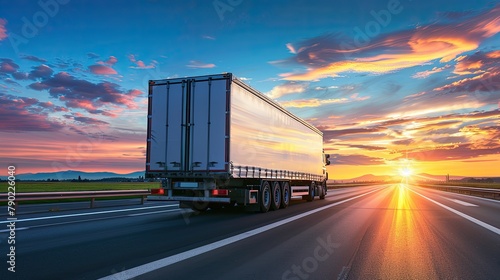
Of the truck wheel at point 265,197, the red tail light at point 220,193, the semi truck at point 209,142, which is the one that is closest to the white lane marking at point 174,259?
the red tail light at point 220,193

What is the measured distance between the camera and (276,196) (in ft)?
54.6

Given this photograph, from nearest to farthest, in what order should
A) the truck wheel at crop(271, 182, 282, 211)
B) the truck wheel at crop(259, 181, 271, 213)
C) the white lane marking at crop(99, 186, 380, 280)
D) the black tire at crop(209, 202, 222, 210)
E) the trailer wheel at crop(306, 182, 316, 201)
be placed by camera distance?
the white lane marking at crop(99, 186, 380, 280) → the truck wheel at crop(259, 181, 271, 213) → the truck wheel at crop(271, 182, 282, 211) → the black tire at crop(209, 202, 222, 210) → the trailer wheel at crop(306, 182, 316, 201)

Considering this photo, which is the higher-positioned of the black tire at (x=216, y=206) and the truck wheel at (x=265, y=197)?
the truck wheel at (x=265, y=197)

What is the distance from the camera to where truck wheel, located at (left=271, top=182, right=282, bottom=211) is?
16078 millimetres

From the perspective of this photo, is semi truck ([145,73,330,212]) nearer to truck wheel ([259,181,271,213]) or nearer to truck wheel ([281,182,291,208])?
truck wheel ([259,181,271,213])

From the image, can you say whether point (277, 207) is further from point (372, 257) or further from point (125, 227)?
point (372, 257)

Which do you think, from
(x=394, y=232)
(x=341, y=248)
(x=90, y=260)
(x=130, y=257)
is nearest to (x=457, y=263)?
(x=341, y=248)

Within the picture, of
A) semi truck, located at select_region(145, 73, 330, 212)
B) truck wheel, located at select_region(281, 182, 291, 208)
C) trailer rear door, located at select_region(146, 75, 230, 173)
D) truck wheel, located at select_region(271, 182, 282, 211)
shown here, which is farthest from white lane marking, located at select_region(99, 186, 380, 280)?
truck wheel, located at select_region(281, 182, 291, 208)

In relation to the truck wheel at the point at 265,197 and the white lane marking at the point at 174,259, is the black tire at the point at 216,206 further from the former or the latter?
the white lane marking at the point at 174,259

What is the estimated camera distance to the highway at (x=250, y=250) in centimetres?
557

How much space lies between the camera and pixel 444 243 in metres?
8.31

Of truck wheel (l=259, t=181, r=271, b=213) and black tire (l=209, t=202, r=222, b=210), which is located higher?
truck wheel (l=259, t=181, r=271, b=213)

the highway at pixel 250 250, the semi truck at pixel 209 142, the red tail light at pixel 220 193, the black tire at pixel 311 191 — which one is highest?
the semi truck at pixel 209 142

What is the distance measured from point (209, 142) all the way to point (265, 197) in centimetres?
370
